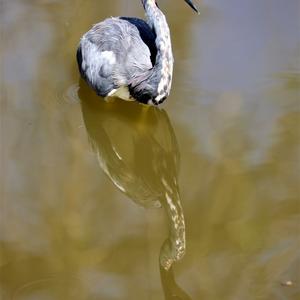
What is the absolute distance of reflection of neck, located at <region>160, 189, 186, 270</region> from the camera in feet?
9.08

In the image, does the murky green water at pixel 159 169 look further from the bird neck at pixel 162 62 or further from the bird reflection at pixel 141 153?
the bird neck at pixel 162 62

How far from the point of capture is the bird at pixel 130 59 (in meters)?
3.30

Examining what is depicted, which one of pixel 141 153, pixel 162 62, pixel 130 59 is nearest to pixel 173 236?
pixel 141 153

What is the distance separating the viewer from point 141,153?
3277mm

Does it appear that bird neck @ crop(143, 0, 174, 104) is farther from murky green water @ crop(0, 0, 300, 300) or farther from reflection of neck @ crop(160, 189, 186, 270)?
reflection of neck @ crop(160, 189, 186, 270)

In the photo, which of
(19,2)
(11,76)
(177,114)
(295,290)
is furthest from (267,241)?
(19,2)

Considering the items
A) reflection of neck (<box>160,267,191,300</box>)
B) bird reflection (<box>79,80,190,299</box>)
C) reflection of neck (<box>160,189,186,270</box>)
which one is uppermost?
→ bird reflection (<box>79,80,190,299</box>)

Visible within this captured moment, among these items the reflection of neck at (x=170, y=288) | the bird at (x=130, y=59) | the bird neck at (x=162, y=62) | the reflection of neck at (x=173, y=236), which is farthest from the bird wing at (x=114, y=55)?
the reflection of neck at (x=170, y=288)

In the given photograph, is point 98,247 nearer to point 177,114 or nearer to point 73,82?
point 177,114

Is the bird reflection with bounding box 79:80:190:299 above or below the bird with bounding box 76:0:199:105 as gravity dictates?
below

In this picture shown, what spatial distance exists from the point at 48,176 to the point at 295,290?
3.95ft

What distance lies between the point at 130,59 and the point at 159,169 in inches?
23.2

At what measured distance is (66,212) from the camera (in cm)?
299

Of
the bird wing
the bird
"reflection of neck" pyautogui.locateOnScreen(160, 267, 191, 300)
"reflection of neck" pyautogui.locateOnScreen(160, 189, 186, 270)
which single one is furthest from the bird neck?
"reflection of neck" pyautogui.locateOnScreen(160, 267, 191, 300)
